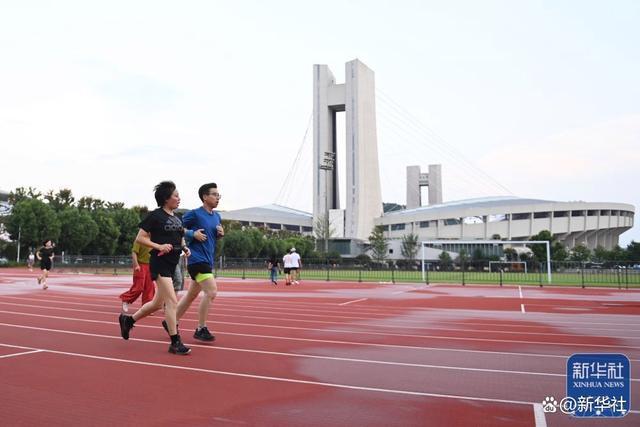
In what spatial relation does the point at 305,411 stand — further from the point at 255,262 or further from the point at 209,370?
the point at 255,262

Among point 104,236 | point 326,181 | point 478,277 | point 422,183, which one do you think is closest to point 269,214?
point 326,181

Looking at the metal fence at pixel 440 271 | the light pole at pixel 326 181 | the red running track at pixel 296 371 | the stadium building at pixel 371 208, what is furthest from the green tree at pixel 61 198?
the red running track at pixel 296 371

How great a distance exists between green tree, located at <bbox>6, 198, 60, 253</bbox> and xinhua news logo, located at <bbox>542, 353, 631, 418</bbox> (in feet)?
179

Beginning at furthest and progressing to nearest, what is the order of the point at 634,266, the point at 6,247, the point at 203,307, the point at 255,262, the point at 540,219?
the point at 540,219 → the point at 6,247 → the point at 255,262 → the point at 634,266 → the point at 203,307

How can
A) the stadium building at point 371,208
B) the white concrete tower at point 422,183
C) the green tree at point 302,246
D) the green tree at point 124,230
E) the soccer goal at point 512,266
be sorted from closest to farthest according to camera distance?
the soccer goal at point 512,266, the green tree at point 124,230, the green tree at point 302,246, the stadium building at point 371,208, the white concrete tower at point 422,183

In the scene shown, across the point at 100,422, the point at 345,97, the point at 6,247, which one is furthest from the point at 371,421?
the point at 345,97

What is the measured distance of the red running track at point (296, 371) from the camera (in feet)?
13.0

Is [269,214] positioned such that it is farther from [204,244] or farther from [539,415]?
[539,415]

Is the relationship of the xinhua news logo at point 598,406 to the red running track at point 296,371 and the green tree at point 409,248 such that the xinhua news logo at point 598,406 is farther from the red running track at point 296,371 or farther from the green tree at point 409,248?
the green tree at point 409,248

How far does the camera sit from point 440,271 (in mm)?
41062

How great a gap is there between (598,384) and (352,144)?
10173cm

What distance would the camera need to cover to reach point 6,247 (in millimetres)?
58219

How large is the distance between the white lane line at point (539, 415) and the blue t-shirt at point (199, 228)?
400 centimetres

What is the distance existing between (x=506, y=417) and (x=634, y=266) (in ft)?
104
